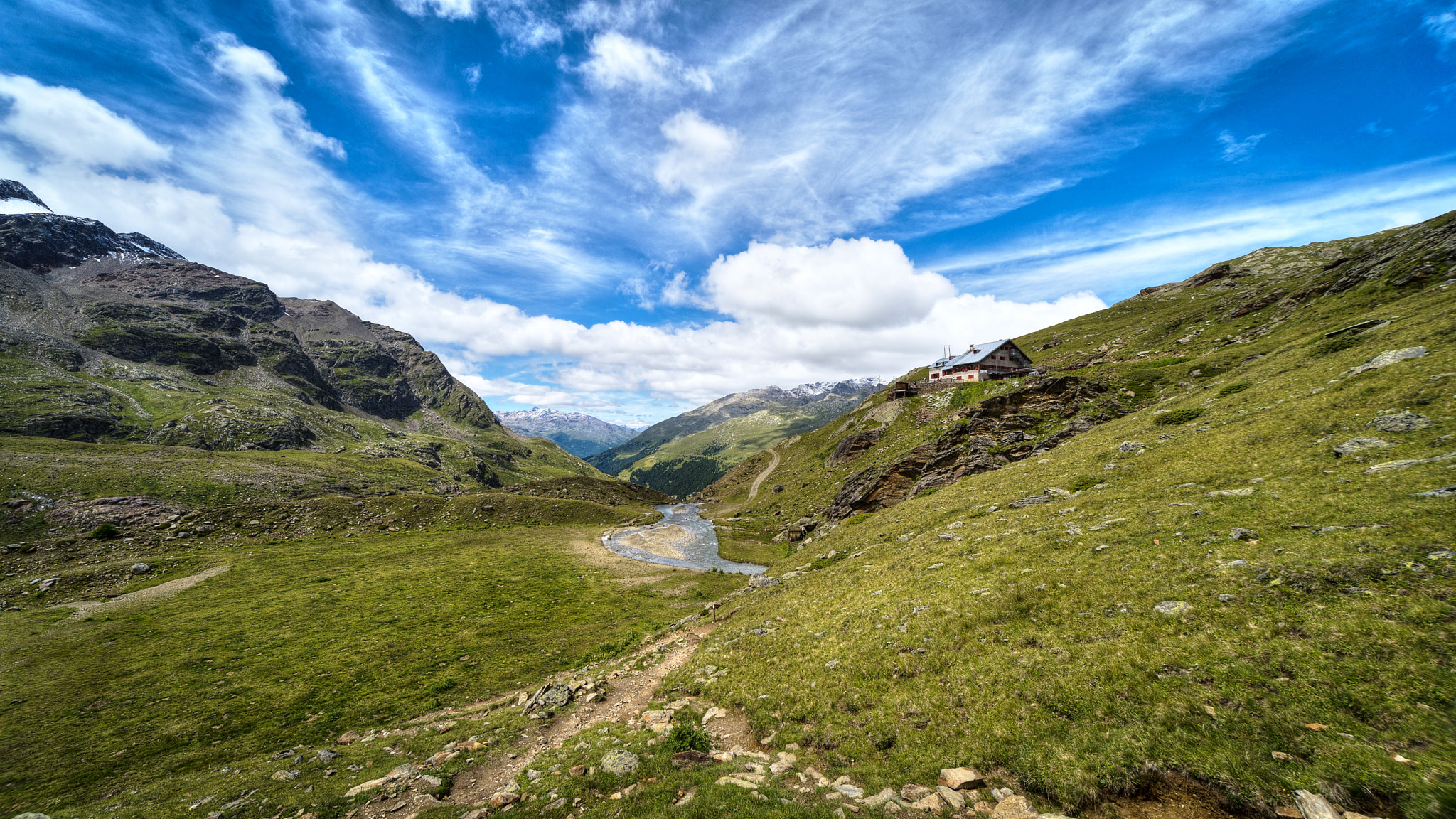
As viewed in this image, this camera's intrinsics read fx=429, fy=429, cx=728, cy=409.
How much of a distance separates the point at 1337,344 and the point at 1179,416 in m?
12.5

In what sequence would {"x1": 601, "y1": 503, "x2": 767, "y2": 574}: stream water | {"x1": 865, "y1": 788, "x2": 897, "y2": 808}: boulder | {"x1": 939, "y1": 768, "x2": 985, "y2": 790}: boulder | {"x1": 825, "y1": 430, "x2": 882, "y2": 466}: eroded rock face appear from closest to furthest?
{"x1": 939, "y1": 768, "x2": 985, "y2": 790}: boulder
{"x1": 865, "y1": 788, "x2": 897, "y2": 808}: boulder
{"x1": 601, "y1": 503, "x2": 767, "y2": 574}: stream water
{"x1": 825, "y1": 430, "x2": 882, "y2": 466}: eroded rock face

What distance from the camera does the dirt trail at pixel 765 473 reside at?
5021 inches

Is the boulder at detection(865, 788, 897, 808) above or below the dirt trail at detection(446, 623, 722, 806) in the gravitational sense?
above

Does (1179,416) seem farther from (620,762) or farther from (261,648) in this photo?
(261,648)

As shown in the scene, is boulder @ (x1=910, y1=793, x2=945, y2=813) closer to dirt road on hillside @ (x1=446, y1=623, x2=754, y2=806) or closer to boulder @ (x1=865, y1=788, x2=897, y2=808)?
boulder @ (x1=865, y1=788, x2=897, y2=808)

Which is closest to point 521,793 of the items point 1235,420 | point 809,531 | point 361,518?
point 1235,420

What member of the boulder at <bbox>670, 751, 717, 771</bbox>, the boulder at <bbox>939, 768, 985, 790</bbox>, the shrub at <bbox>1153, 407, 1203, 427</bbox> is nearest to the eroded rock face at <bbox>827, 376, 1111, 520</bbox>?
the shrub at <bbox>1153, 407, 1203, 427</bbox>

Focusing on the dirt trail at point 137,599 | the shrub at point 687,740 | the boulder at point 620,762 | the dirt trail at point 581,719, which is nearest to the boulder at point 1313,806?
the shrub at point 687,740

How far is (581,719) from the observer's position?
18.8 m

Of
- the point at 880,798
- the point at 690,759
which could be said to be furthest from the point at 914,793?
the point at 690,759

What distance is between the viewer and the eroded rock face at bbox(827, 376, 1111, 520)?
1805 inches

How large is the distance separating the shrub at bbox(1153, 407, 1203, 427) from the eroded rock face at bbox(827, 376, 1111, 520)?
35.2 ft

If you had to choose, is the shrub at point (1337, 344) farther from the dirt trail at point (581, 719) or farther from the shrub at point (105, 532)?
the shrub at point (105, 532)

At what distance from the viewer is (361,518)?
258 feet
